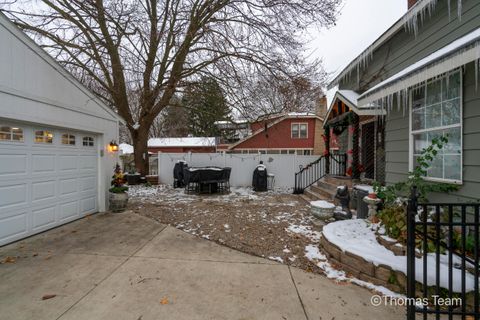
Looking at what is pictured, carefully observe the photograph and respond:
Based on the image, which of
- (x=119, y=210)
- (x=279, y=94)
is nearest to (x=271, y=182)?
(x=279, y=94)

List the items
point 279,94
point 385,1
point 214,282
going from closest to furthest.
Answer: point 214,282 < point 385,1 < point 279,94

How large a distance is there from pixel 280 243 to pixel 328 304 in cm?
169

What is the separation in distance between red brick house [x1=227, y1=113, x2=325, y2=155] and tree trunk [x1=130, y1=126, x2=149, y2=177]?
9619 millimetres

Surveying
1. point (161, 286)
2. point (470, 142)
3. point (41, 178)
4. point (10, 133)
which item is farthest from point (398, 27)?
point (41, 178)

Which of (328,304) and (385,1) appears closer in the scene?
(328,304)

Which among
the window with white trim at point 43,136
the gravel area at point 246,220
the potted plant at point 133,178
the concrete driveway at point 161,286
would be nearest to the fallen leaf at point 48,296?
the concrete driveway at point 161,286

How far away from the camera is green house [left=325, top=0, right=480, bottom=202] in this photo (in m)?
3.12

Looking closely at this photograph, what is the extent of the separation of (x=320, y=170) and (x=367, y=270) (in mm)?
7234

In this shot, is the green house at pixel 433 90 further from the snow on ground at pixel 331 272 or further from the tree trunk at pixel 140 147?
the tree trunk at pixel 140 147

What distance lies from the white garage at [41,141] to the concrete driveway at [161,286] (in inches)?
31.4

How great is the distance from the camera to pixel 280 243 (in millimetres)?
4070

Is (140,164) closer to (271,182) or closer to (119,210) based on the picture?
(119,210)

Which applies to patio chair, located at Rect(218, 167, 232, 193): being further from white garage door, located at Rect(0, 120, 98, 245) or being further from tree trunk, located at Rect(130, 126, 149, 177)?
white garage door, located at Rect(0, 120, 98, 245)

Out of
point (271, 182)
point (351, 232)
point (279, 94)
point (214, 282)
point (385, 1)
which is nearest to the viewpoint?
point (214, 282)
